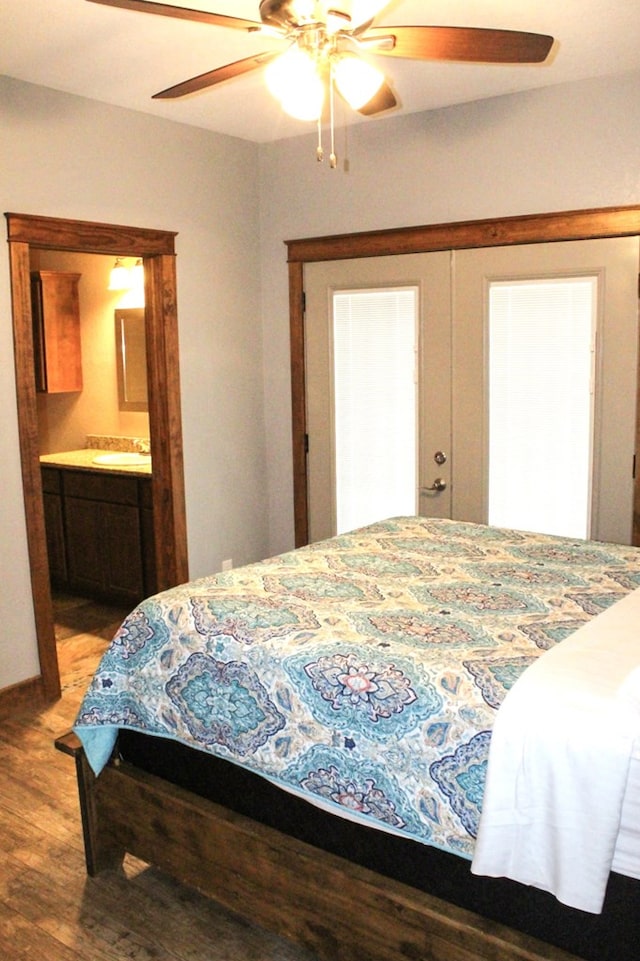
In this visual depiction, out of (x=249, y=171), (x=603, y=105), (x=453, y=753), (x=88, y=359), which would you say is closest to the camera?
(x=453, y=753)

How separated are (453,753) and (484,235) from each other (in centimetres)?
274

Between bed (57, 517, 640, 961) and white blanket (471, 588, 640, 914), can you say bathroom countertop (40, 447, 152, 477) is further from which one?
white blanket (471, 588, 640, 914)

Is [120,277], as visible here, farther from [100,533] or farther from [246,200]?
[100,533]

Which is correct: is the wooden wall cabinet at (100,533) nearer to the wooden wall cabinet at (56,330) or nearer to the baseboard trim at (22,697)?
the wooden wall cabinet at (56,330)

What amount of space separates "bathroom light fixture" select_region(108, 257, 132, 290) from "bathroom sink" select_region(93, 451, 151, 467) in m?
1.03

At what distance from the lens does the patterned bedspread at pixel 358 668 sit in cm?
182

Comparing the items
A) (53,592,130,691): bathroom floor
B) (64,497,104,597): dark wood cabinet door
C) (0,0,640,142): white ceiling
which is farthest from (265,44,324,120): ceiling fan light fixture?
(64,497,104,597): dark wood cabinet door

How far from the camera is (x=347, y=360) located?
441 centimetres

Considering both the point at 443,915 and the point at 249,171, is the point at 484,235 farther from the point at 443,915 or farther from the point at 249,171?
the point at 443,915

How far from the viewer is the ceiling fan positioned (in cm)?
204

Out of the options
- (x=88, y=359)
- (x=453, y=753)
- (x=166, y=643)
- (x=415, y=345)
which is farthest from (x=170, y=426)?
(x=453, y=753)

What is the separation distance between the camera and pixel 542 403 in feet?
12.7

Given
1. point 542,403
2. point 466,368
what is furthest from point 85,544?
point 542,403

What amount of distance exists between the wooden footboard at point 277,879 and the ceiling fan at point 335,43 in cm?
191
